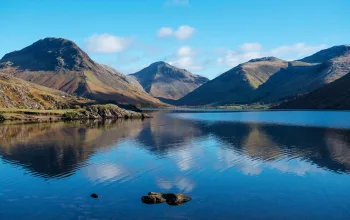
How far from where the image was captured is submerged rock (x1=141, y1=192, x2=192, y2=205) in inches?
1329

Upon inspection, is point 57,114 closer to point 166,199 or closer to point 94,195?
point 94,195

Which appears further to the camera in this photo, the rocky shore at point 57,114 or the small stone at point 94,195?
the rocky shore at point 57,114

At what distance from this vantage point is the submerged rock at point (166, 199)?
33.8 metres

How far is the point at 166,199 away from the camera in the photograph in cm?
3434

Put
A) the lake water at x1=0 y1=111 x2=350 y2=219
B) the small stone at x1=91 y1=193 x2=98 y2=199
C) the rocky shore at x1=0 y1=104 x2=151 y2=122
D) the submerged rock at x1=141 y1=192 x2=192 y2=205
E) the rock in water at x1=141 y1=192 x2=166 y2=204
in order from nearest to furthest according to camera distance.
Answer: the lake water at x1=0 y1=111 x2=350 y2=219
the submerged rock at x1=141 y1=192 x2=192 y2=205
the rock in water at x1=141 y1=192 x2=166 y2=204
the small stone at x1=91 y1=193 x2=98 y2=199
the rocky shore at x1=0 y1=104 x2=151 y2=122

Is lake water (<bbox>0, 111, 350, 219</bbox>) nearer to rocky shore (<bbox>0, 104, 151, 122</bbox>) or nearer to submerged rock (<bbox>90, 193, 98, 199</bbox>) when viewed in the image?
submerged rock (<bbox>90, 193, 98, 199</bbox>)

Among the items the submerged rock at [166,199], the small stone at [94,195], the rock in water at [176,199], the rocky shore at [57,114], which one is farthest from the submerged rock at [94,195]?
the rocky shore at [57,114]

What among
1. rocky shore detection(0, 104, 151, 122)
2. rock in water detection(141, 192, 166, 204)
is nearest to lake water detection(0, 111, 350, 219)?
rock in water detection(141, 192, 166, 204)

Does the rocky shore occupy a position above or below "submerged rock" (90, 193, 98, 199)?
above

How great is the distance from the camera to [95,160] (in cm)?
5697

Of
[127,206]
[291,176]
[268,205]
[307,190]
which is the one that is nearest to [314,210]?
[268,205]

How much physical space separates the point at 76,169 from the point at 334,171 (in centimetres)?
4014

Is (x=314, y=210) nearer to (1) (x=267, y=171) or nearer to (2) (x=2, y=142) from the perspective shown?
(1) (x=267, y=171)

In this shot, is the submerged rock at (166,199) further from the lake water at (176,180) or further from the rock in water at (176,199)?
the lake water at (176,180)
